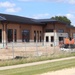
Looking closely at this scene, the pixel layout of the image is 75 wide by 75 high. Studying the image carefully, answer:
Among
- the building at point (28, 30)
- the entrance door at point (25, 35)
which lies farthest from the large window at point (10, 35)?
the entrance door at point (25, 35)

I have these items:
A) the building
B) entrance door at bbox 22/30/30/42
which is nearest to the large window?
the building

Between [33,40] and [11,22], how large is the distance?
26.1 ft

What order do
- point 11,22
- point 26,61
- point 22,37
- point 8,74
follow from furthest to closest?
point 22,37, point 11,22, point 26,61, point 8,74

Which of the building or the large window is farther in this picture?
the large window

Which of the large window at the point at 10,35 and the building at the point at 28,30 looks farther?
the large window at the point at 10,35

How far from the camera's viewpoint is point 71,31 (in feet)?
235

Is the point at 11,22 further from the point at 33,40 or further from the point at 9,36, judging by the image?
the point at 33,40

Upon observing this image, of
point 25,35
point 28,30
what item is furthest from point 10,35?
point 28,30

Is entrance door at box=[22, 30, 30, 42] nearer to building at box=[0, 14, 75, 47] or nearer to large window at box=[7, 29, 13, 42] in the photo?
building at box=[0, 14, 75, 47]

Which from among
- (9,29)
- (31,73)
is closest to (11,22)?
(9,29)

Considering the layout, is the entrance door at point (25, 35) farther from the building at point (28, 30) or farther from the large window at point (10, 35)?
the large window at point (10, 35)

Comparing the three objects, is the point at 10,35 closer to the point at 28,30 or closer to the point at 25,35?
the point at 25,35

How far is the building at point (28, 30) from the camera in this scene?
164ft

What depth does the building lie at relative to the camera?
49844 millimetres
